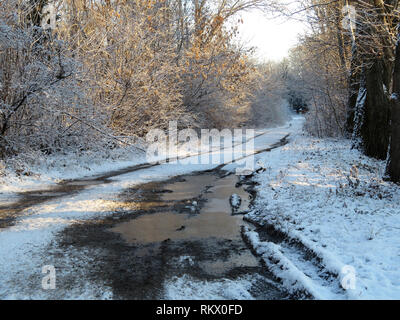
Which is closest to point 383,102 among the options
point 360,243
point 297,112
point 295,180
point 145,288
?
point 295,180

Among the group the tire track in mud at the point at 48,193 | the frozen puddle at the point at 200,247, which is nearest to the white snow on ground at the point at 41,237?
the tire track in mud at the point at 48,193

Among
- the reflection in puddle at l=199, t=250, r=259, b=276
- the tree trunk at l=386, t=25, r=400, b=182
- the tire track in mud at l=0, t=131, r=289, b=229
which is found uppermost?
the tree trunk at l=386, t=25, r=400, b=182

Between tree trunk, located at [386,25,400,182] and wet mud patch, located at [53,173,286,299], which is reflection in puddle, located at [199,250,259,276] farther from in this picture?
tree trunk, located at [386,25,400,182]

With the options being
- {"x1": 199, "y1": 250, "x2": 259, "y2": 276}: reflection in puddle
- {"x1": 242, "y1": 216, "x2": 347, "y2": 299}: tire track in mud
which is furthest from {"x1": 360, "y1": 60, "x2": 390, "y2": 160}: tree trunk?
{"x1": 199, "y1": 250, "x2": 259, "y2": 276}: reflection in puddle

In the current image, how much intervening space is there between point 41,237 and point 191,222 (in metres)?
2.95

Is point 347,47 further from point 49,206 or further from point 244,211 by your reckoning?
point 49,206

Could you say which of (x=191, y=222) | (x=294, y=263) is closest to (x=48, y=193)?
(x=191, y=222)

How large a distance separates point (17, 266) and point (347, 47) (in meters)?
19.9

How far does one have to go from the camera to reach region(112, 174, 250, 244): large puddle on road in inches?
256

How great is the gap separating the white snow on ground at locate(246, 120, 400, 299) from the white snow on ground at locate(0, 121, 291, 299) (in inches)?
112

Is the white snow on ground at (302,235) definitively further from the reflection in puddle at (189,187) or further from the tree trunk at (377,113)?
the tree trunk at (377,113)

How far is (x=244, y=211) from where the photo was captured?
8.22 metres

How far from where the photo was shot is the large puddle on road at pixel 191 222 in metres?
6.51

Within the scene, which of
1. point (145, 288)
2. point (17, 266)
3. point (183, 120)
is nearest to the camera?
point (145, 288)
